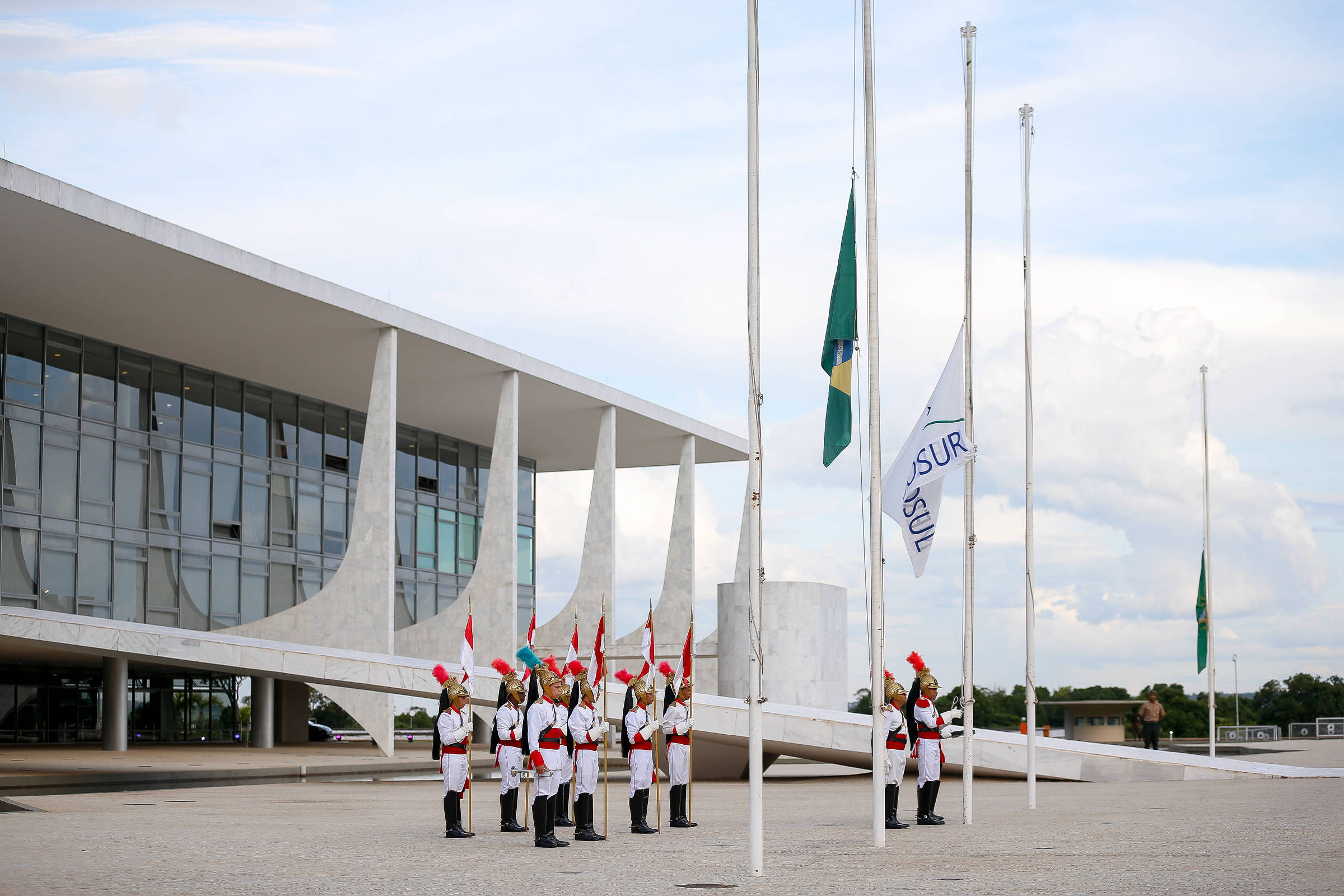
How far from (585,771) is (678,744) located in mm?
2342

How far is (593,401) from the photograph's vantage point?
4234 centimetres

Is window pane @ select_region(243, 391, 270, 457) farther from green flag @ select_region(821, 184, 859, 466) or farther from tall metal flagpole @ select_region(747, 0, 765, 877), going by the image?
tall metal flagpole @ select_region(747, 0, 765, 877)

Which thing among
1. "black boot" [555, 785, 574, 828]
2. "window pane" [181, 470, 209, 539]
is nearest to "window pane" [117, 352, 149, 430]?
"window pane" [181, 470, 209, 539]

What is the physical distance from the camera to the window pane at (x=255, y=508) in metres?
36.8

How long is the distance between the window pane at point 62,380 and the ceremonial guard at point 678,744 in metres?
21.3

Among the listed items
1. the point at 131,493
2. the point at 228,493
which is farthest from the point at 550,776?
the point at 228,493

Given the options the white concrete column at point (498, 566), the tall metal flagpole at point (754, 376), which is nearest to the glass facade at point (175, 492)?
the white concrete column at point (498, 566)

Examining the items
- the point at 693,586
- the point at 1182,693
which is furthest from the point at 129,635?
the point at 1182,693

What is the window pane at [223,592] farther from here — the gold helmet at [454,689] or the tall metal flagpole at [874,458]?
the tall metal flagpole at [874,458]

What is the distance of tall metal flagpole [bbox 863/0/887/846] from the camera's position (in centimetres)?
1210

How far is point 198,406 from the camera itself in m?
35.8

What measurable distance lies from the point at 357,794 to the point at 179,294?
44.1 ft

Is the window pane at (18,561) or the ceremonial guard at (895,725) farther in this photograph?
the window pane at (18,561)

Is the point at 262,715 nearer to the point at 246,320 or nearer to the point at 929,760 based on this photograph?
the point at 246,320
